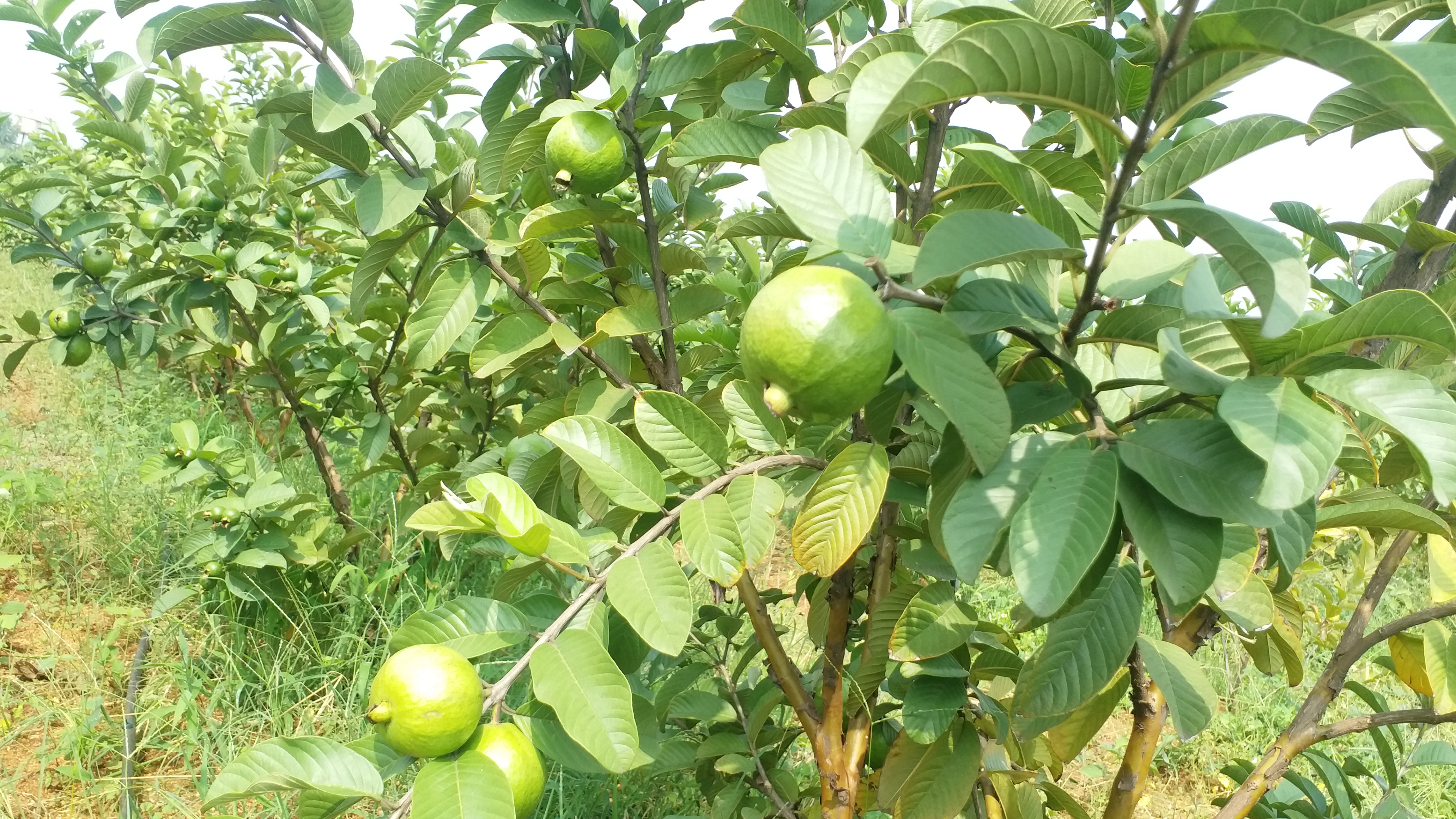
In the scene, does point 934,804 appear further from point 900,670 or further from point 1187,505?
point 1187,505

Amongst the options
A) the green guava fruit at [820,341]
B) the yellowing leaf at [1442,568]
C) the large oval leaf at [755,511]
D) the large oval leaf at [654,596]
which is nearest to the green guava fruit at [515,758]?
the large oval leaf at [654,596]

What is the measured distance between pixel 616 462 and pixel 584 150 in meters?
0.33

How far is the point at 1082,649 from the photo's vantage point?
0.70 m

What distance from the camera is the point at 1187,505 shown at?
539 millimetres

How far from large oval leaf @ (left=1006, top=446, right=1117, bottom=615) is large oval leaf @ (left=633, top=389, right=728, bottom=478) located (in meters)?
0.34

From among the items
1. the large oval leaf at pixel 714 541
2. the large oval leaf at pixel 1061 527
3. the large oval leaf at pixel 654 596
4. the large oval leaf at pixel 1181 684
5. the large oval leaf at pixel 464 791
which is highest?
the large oval leaf at pixel 1061 527

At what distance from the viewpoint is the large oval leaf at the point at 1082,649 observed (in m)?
0.70

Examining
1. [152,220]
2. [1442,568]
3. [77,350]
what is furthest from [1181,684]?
[77,350]

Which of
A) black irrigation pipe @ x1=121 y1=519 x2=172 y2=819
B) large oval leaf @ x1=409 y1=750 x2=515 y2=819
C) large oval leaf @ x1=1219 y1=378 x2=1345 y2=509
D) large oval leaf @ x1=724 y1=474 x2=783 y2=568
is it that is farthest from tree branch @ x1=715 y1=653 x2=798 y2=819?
black irrigation pipe @ x1=121 y1=519 x2=172 y2=819

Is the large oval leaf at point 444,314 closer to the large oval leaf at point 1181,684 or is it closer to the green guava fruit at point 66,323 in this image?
the large oval leaf at point 1181,684

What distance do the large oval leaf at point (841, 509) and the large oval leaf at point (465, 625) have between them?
257mm

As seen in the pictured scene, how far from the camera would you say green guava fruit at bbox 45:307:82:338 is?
1.93 metres

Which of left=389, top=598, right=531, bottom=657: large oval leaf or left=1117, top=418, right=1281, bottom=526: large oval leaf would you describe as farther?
left=389, top=598, right=531, bottom=657: large oval leaf

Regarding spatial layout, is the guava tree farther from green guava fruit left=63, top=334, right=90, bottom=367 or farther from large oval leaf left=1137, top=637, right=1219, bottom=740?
green guava fruit left=63, top=334, right=90, bottom=367
